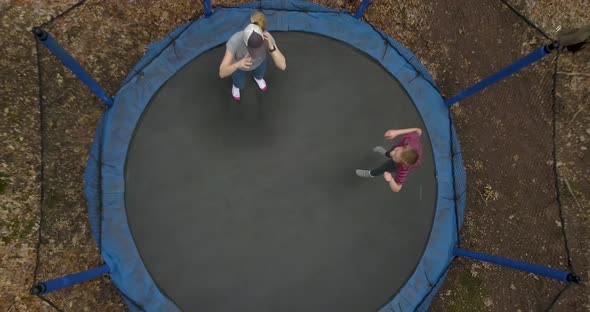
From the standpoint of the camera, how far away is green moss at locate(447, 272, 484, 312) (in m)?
3.21

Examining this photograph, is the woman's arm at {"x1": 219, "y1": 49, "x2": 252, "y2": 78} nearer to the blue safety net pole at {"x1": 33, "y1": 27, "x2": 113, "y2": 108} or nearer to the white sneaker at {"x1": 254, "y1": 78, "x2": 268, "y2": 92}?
the white sneaker at {"x1": 254, "y1": 78, "x2": 268, "y2": 92}

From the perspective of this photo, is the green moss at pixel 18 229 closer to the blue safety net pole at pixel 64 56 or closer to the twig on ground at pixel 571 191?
the blue safety net pole at pixel 64 56

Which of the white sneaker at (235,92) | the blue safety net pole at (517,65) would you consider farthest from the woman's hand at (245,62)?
the blue safety net pole at (517,65)

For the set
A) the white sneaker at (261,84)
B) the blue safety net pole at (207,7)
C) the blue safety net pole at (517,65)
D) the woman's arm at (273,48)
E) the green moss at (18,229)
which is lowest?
the green moss at (18,229)

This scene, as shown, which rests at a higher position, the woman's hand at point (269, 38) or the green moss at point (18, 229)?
the woman's hand at point (269, 38)

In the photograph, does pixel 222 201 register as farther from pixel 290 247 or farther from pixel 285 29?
pixel 285 29

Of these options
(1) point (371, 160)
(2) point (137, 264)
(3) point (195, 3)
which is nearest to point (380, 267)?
(1) point (371, 160)

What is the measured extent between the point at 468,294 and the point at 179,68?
2762mm

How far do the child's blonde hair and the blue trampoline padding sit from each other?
3.29 feet

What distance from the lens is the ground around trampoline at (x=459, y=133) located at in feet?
9.34

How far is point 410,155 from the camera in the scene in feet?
7.19

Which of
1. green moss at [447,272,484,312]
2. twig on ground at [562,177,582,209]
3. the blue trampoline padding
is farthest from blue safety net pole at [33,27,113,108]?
twig on ground at [562,177,582,209]

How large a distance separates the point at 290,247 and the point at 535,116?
90.3 inches

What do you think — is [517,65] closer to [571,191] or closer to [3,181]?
[571,191]
